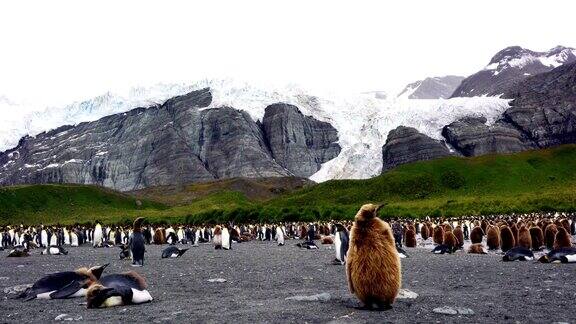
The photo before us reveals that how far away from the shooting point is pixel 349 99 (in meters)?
117

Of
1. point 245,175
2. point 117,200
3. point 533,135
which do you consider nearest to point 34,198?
point 117,200

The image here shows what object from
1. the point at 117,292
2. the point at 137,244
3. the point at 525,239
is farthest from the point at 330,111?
the point at 117,292

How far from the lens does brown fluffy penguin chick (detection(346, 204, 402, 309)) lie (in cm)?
661

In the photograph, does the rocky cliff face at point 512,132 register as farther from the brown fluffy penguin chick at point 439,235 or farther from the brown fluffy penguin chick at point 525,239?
the brown fluffy penguin chick at point 525,239

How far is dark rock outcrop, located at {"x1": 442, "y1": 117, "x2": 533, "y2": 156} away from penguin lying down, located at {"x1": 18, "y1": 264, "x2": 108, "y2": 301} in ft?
307

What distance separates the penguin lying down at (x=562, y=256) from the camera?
12.5 m

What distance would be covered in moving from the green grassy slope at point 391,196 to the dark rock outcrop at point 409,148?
2260 cm

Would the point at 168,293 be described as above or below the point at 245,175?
below

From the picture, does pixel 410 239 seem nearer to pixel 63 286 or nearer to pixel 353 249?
pixel 63 286

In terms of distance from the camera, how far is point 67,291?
28.2 feet

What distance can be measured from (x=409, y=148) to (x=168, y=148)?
4829cm

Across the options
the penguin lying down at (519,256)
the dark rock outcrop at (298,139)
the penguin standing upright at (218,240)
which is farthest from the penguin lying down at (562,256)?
the dark rock outcrop at (298,139)

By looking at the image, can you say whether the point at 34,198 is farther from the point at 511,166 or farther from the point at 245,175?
the point at 511,166

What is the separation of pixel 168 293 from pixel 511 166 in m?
64.1
